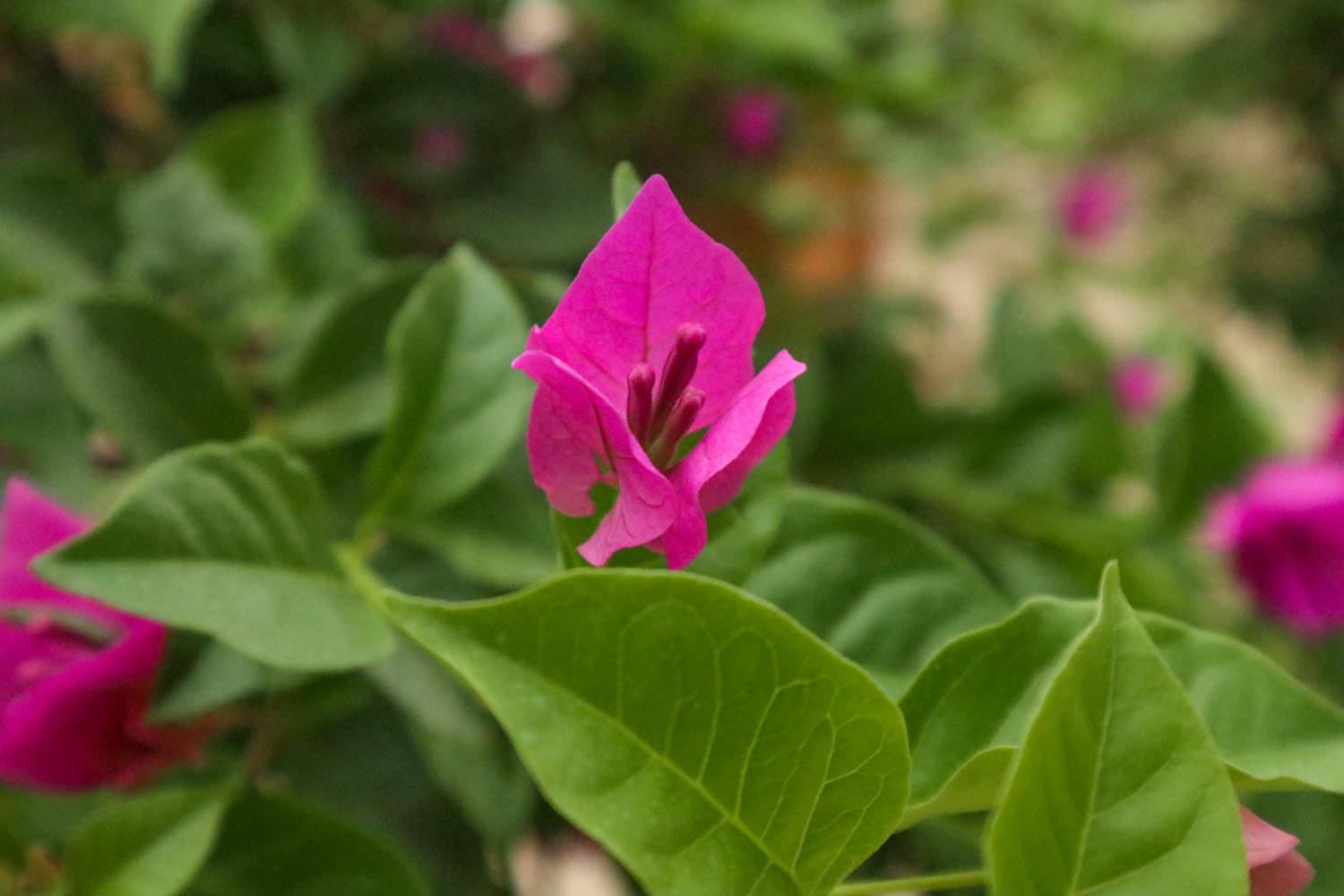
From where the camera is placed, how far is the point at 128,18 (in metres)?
0.42

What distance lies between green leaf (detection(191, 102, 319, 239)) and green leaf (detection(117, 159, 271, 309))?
0.06 m

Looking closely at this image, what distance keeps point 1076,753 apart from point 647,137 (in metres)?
0.74

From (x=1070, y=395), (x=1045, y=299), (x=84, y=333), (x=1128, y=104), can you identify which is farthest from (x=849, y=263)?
(x=84, y=333)

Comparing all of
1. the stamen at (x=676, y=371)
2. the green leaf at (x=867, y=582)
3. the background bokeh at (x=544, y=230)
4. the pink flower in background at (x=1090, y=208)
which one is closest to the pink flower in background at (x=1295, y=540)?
the background bokeh at (x=544, y=230)

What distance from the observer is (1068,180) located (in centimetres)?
144

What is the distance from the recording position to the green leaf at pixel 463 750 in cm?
31

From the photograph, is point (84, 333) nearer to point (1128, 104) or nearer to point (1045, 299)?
point (1045, 299)

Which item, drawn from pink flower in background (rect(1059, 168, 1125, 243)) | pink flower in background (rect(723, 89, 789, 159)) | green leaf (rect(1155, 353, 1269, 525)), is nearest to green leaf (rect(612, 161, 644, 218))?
green leaf (rect(1155, 353, 1269, 525))

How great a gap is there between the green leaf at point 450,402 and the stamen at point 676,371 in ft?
0.35

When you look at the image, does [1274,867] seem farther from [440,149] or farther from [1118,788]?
[440,149]

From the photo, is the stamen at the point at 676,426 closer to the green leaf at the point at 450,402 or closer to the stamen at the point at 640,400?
the stamen at the point at 640,400

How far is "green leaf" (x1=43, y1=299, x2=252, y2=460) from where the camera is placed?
0.98 ft

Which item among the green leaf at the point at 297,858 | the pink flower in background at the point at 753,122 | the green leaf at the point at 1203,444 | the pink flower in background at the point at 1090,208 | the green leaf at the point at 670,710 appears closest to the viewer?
the green leaf at the point at 670,710

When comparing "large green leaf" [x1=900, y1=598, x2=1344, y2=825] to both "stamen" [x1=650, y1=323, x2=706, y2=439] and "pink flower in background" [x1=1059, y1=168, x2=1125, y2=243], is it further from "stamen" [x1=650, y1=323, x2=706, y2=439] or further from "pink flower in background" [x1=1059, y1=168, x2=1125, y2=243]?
"pink flower in background" [x1=1059, y1=168, x2=1125, y2=243]
